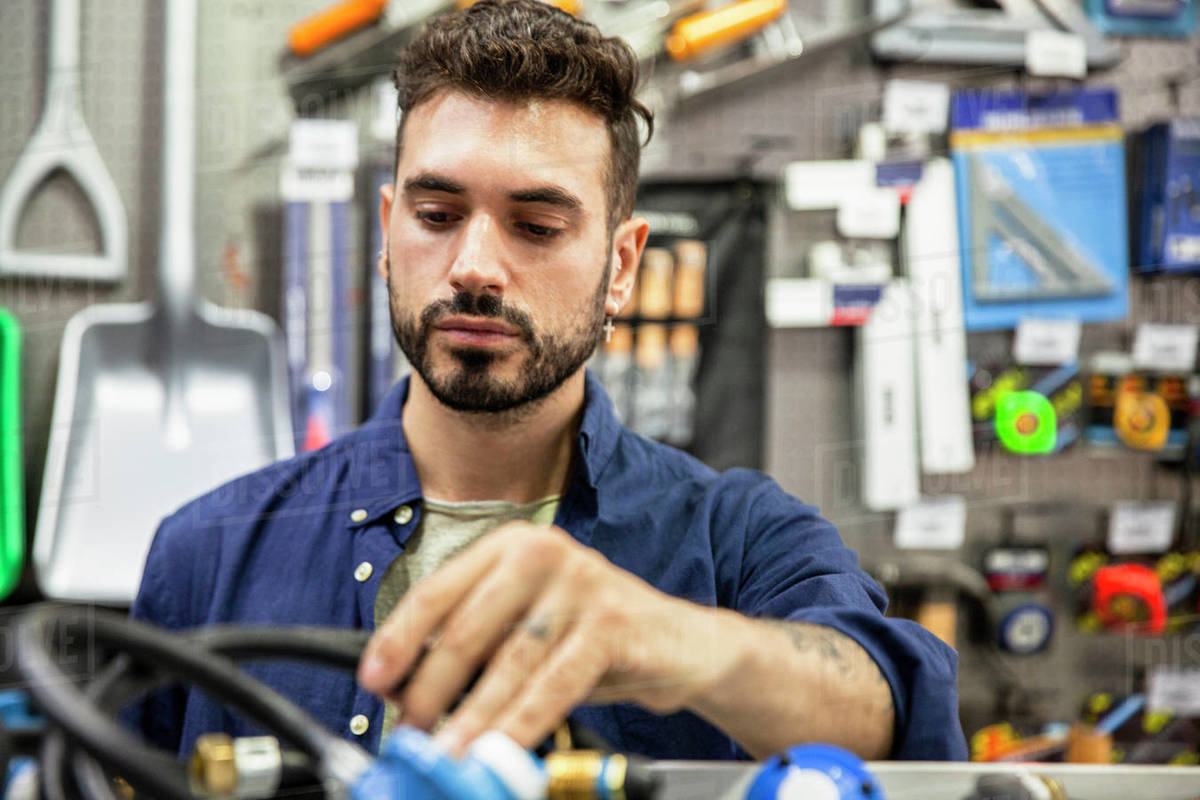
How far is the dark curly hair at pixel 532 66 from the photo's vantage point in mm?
639

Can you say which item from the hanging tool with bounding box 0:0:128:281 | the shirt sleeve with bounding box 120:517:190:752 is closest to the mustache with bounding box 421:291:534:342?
the shirt sleeve with bounding box 120:517:190:752

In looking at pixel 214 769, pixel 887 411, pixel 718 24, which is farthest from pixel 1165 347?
pixel 214 769

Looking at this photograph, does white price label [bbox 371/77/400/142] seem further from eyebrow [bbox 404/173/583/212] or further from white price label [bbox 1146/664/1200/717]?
white price label [bbox 1146/664/1200/717]

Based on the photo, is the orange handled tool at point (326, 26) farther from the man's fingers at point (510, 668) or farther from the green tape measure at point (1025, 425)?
the man's fingers at point (510, 668)

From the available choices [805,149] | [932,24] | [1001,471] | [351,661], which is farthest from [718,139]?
[351,661]

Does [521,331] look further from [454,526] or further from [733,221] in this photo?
[733,221]

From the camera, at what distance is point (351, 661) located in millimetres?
413

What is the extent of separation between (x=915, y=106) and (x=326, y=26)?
0.84 metres

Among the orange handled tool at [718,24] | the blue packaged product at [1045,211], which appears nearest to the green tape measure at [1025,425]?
the blue packaged product at [1045,211]

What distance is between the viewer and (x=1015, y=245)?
3.97 ft

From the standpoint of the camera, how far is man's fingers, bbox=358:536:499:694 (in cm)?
38

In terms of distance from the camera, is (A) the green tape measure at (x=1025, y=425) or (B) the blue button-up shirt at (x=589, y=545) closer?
(B) the blue button-up shirt at (x=589, y=545)

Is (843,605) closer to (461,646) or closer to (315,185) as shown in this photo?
(461,646)

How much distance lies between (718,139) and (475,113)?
1033 mm
